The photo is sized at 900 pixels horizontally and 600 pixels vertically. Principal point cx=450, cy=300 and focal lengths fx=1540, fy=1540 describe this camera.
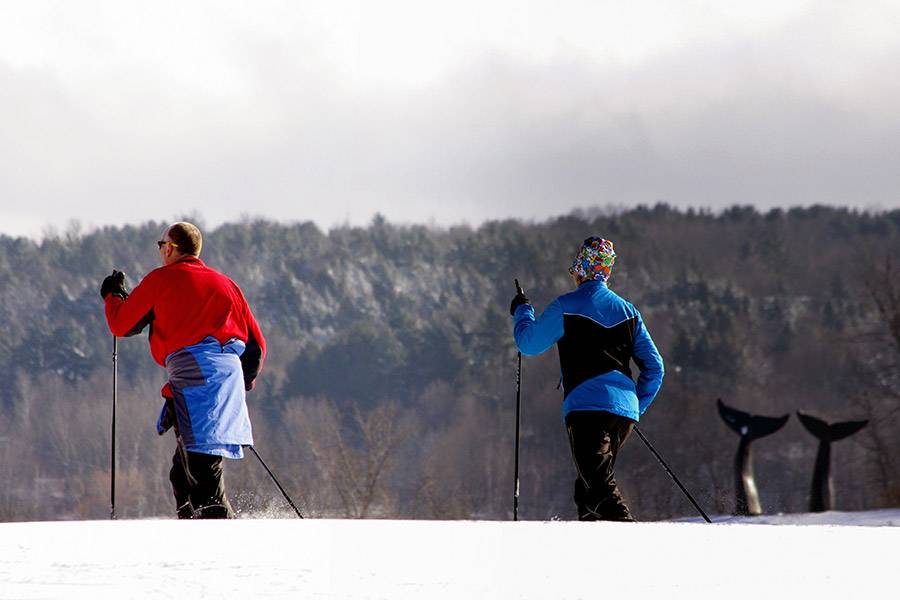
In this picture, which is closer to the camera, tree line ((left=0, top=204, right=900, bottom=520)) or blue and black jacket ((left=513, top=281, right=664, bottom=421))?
blue and black jacket ((left=513, top=281, right=664, bottom=421))

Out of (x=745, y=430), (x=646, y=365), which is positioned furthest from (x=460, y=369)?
(x=646, y=365)

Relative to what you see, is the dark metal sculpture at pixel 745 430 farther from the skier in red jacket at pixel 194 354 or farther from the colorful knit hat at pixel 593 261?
the skier in red jacket at pixel 194 354

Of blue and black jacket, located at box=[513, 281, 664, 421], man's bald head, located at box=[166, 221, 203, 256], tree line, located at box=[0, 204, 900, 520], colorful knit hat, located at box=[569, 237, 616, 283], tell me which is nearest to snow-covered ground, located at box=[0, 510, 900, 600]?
blue and black jacket, located at box=[513, 281, 664, 421]

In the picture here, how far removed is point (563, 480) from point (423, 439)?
3226cm

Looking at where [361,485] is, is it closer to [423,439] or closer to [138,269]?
[423,439]

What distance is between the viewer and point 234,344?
269 inches

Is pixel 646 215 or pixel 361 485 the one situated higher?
pixel 646 215

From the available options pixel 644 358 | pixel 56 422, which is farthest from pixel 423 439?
pixel 644 358

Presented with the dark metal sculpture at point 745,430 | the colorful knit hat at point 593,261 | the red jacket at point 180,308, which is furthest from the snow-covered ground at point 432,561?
the dark metal sculpture at point 745,430

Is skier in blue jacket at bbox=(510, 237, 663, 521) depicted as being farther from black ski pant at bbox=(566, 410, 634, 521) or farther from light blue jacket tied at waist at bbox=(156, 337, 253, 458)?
light blue jacket tied at waist at bbox=(156, 337, 253, 458)

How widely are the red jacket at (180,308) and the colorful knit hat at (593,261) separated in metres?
1.57

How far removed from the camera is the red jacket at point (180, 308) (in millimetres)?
6707

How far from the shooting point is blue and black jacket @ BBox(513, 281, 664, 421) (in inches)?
277

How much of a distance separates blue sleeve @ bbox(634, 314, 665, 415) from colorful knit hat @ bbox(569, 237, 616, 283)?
0.29 meters
